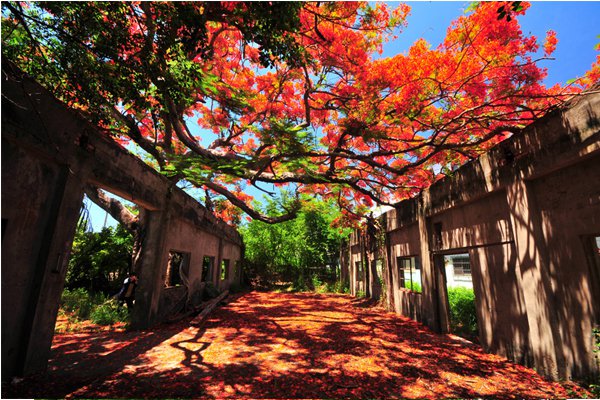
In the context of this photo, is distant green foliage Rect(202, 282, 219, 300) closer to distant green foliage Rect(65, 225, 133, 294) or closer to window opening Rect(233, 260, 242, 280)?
distant green foliage Rect(65, 225, 133, 294)

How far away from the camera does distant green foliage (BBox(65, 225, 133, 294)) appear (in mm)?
10305

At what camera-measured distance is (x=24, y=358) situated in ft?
12.7

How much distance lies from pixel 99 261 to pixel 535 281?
528 inches

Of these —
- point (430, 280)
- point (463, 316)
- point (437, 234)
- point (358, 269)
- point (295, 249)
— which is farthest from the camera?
point (295, 249)

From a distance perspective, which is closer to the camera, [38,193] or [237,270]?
[38,193]

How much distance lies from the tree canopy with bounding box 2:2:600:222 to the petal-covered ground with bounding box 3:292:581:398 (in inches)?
165

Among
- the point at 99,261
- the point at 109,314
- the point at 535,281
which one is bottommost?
the point at 109,314

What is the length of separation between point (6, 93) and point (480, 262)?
897 centimetres

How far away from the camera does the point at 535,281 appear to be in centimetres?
461

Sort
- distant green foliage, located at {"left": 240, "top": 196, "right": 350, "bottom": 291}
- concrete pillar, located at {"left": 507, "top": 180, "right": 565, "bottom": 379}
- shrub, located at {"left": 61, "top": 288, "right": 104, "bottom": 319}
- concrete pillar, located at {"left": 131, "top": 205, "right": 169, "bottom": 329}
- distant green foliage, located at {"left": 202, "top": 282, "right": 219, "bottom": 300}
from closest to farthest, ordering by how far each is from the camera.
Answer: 1. concrete pillar, located at {"left": 507, "top": 180, "right": 565, "bottom": 379}
2. concrete pillar, located at {"left": 131, "top": 205, "right": 169, "bottom": 329}
3. shrub, located at {"left": 61, "top": 288, "right": 104, "bottom": 319}
4. distant green foliage, located at {"left": 202, "top": 282, "right": 219, "bottom": 300}
5. distant green foliage, located at {"left": 240, "top": 196, "right": 350, "bottom": 291}

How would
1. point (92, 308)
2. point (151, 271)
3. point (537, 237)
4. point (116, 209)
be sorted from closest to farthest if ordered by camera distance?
point (537, 237) < point (151, 271) < point (92, 308) < point (116, 209)

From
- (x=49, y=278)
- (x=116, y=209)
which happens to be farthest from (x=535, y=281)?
(x=116, y=209)

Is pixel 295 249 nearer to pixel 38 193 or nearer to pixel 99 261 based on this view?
pixel 99 261

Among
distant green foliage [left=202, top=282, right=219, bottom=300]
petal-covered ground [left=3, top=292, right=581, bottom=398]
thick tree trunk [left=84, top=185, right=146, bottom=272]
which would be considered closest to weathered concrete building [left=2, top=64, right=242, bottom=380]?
petal-covered ground [left=3, top=292, right=581, bottom=398]
